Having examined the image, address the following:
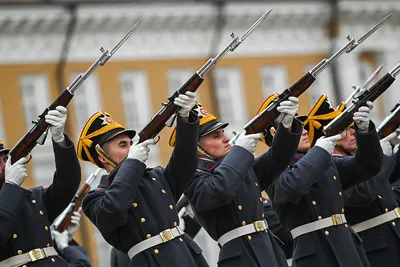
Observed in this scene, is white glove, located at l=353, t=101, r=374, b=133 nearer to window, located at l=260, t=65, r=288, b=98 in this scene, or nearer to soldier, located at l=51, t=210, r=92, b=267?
soldier, located at l=51, t=210, r=92, b=267

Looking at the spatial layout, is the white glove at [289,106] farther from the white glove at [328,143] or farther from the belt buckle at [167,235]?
the belt buckle at [167,235]

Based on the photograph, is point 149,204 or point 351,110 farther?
point 351,110

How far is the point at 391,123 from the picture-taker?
492 inches

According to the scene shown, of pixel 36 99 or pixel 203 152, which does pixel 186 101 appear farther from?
pixel 36 99

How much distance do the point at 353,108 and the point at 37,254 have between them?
9.60 feet

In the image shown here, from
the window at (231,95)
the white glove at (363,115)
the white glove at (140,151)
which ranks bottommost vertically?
the white glove at (363,115)

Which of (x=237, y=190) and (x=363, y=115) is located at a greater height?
(x=363, y=115)

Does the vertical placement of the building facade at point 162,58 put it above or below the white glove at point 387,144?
above

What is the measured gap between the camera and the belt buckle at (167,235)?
33.8 ft

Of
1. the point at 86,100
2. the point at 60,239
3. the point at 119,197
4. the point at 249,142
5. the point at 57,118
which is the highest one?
the point at 86,100

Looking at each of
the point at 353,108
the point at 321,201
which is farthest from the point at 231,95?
the point at 321,201

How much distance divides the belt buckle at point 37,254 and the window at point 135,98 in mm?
23154

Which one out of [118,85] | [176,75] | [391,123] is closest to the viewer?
[391,123]

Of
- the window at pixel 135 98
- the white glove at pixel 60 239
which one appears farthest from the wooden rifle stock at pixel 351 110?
the window at pixel 135 98
